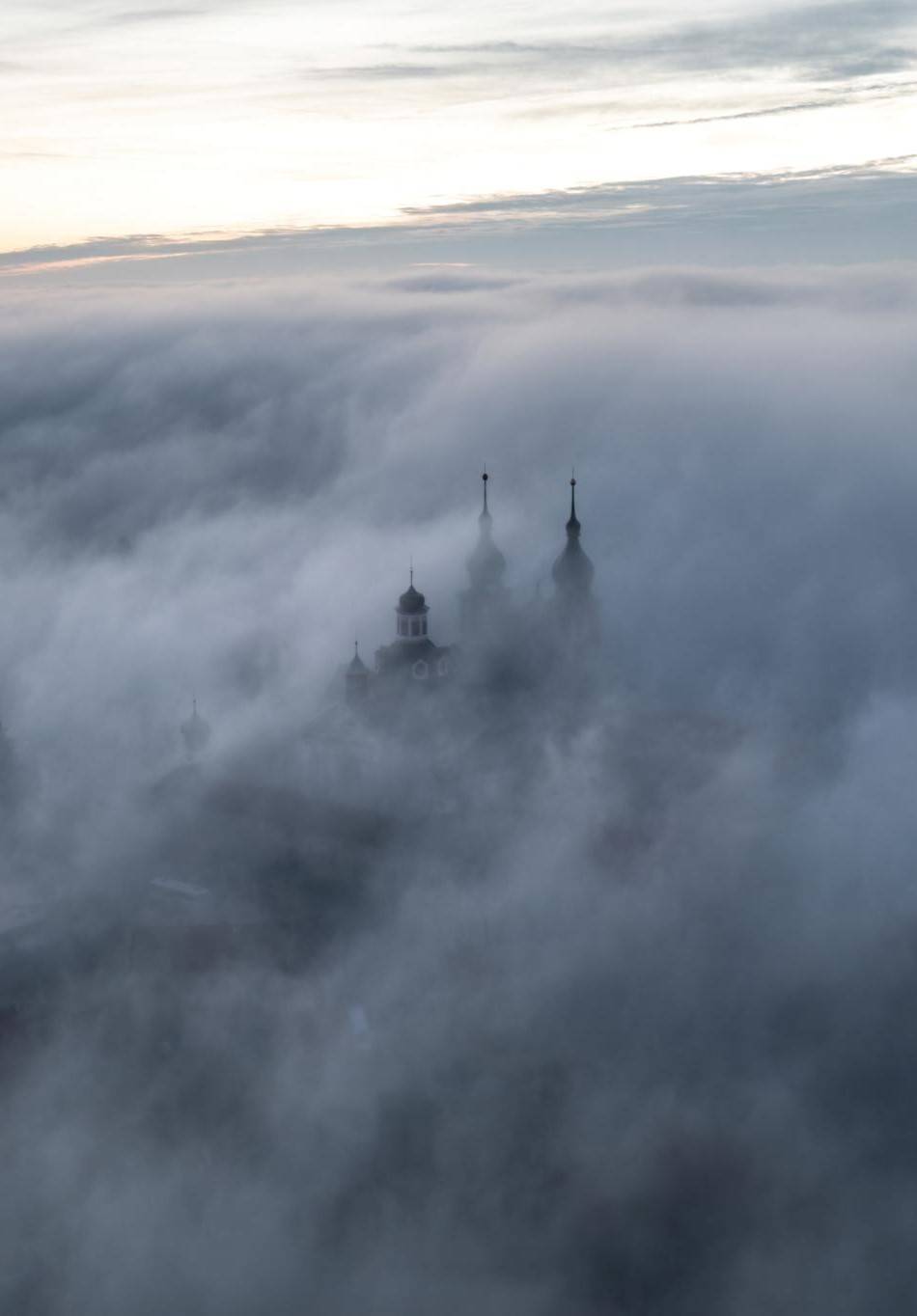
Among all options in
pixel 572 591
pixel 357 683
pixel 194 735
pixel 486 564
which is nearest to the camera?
pixel 357 683

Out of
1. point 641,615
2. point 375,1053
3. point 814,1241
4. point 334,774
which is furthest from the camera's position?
point 641,615

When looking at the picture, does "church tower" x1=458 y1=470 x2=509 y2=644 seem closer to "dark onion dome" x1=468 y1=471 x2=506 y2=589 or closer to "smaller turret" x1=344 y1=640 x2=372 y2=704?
"dark onion dome" x1=468 y1=471 x2=506 y2=589

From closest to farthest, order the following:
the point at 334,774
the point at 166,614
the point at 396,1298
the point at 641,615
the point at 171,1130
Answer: the point at 396,1298 < the point at 171,1130 < the point at 334,774 < the point at 166,614 < the point at 641,615

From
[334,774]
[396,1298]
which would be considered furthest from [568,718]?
[396,1298]

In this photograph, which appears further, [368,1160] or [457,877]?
[457,877]

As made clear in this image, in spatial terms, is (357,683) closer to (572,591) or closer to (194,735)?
(194,735)

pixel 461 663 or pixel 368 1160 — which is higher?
pixel 461 663

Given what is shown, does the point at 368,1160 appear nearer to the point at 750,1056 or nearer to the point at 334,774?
the point at 750,1056

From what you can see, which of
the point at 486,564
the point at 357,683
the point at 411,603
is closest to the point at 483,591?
the point at 486,564

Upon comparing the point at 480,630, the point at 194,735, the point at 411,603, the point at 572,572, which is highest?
the point at 572,572

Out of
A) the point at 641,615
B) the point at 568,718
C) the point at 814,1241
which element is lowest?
the point at 641,615
